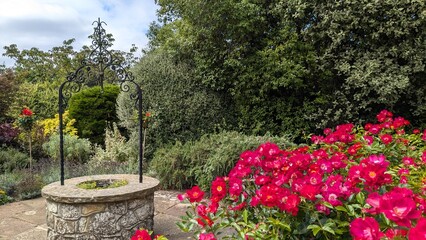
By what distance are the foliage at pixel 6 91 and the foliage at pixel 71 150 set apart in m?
1.63

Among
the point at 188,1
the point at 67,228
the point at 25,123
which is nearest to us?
the point at 67,228

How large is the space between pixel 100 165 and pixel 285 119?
126 inches

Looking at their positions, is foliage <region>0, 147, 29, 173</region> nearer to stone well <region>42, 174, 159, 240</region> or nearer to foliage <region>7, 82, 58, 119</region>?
foliage <region>7, 82, 58, 119</region>

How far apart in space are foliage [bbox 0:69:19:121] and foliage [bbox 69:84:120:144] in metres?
1.18

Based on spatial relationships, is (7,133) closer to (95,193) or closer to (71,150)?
(71,150)

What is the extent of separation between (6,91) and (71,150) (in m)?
2.31

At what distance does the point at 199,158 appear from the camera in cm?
419

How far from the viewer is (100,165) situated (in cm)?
493

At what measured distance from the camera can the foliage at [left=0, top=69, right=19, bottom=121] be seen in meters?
6.52

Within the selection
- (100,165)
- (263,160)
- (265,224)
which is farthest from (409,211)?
(100,165)

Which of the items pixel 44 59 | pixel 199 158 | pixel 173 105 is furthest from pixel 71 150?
pixel 44 59

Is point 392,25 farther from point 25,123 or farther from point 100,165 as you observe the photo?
point 25,123

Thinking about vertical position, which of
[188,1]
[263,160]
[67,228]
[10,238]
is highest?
[188,1]

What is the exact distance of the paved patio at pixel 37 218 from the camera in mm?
2821
